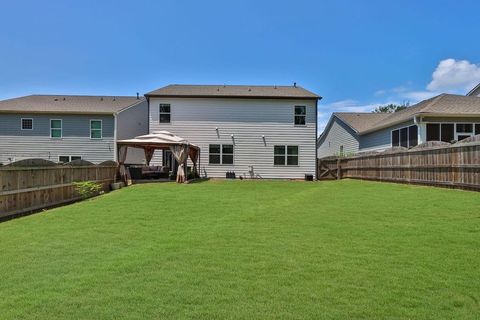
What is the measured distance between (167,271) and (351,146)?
28924 millimetres

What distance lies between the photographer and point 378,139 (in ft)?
88.8

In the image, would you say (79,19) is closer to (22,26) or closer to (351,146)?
(22,26)

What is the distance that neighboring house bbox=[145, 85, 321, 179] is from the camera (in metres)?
25.8

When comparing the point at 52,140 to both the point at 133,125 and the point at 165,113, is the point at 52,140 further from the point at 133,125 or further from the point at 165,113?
the point at 165,113

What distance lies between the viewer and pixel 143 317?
3482 mm

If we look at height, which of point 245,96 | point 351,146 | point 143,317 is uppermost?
point 245,96

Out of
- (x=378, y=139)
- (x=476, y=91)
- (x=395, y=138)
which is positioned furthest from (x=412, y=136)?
(x=476, y=91)

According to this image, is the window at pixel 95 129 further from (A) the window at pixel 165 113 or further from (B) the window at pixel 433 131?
(B) the window at pixel 433 131

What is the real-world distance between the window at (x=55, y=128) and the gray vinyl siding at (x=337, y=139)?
20.1m

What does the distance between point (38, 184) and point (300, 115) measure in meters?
17.8

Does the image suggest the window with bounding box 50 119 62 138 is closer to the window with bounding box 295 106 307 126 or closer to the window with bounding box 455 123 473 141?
the window with bounding box 295 106 307 126

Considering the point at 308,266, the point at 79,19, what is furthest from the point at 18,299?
the point at 79,19

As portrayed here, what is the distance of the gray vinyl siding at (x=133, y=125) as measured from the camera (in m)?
27.0

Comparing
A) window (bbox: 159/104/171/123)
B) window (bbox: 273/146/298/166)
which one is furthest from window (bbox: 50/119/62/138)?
window (bbox: 273/146/298/166)
